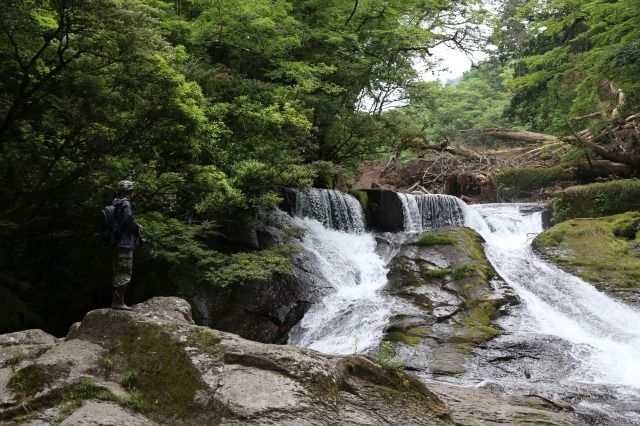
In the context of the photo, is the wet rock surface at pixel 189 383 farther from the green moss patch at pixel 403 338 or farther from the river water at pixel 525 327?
the green moss patch at pixel 403 338

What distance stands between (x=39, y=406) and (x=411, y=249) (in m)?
10.1

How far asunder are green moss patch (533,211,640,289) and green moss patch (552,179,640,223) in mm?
→ 1102

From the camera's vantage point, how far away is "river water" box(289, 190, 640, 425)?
6.74 m

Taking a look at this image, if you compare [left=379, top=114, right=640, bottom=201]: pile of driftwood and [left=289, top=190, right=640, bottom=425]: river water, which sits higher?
[left=379, top=114, right=640, bottom=201]: pile of driftwood

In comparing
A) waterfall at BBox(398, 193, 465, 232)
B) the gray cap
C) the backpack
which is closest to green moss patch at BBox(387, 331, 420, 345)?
the backpack

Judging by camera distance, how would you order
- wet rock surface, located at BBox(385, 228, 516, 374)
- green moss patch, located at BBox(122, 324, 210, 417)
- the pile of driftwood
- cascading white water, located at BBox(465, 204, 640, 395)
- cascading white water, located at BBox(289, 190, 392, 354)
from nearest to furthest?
1. green moss patch, located at BBox(122, 324, 210, 417)
2. cascading white water, located at BBox(465, 204, 640, 395)
3. wet rock surface, located at BBox(385, 228, 516, 374)
4. cascading white water, located at BBox(289, 190, 392, 354)
5. the pile of driftwood

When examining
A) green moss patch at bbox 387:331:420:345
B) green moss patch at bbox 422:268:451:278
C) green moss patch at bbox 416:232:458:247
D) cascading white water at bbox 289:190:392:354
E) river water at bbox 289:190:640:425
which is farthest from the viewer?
green moss patch at bbox 416:232:458:247

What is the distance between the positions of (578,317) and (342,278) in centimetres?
538

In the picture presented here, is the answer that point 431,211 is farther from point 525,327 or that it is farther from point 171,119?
point 171,119

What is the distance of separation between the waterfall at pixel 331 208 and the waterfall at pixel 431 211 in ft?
6.63

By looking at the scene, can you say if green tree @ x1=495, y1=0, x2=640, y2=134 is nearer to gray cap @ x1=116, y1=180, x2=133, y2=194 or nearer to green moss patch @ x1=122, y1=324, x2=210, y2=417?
gray cap @ x1=116, y1=180, x2=133, y2=194

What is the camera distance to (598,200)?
52.0 ft

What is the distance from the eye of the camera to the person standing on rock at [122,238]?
17.2 feet

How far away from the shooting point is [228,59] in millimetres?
12602
